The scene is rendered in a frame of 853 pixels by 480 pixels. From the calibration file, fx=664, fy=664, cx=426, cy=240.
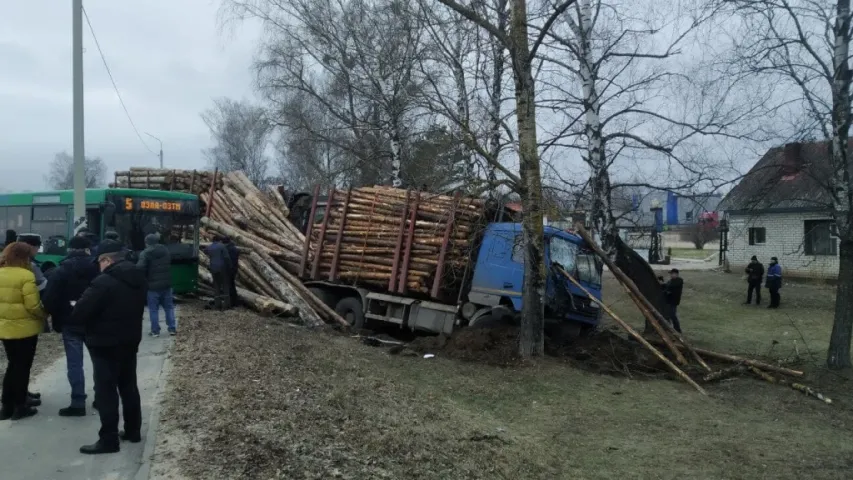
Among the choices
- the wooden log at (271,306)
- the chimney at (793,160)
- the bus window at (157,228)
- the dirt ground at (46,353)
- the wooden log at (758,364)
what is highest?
the chimney at (793,160)

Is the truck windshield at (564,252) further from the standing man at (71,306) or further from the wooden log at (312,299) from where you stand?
the standing man at (71,306)

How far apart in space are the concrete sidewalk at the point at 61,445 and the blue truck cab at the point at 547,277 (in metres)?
6.41

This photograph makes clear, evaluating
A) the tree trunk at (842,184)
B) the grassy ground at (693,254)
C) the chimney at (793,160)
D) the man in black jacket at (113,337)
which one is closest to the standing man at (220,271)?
the man in black jacket at (113,337)

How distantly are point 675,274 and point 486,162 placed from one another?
23.7 ft

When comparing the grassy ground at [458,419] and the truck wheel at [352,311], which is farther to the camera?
the truck wheel at [352,311]

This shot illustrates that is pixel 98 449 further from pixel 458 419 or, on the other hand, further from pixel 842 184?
pixel 842 184

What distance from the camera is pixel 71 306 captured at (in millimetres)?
6402

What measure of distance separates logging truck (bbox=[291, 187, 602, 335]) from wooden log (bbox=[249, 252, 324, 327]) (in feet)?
1.76

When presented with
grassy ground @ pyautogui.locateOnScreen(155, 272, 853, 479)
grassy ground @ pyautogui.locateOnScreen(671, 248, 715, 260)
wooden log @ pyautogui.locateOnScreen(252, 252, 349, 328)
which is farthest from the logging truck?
grassy ground @ pyautogui.locateOnScreen(671, 248, 715, 260)

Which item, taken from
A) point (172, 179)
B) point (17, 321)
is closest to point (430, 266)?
point (17, 321)

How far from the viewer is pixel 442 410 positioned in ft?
25.3

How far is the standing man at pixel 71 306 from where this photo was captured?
6.25 m

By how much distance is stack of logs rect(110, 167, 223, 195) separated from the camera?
67.9ft

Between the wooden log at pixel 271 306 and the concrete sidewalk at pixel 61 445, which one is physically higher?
the wooden log at pixel 271 306
